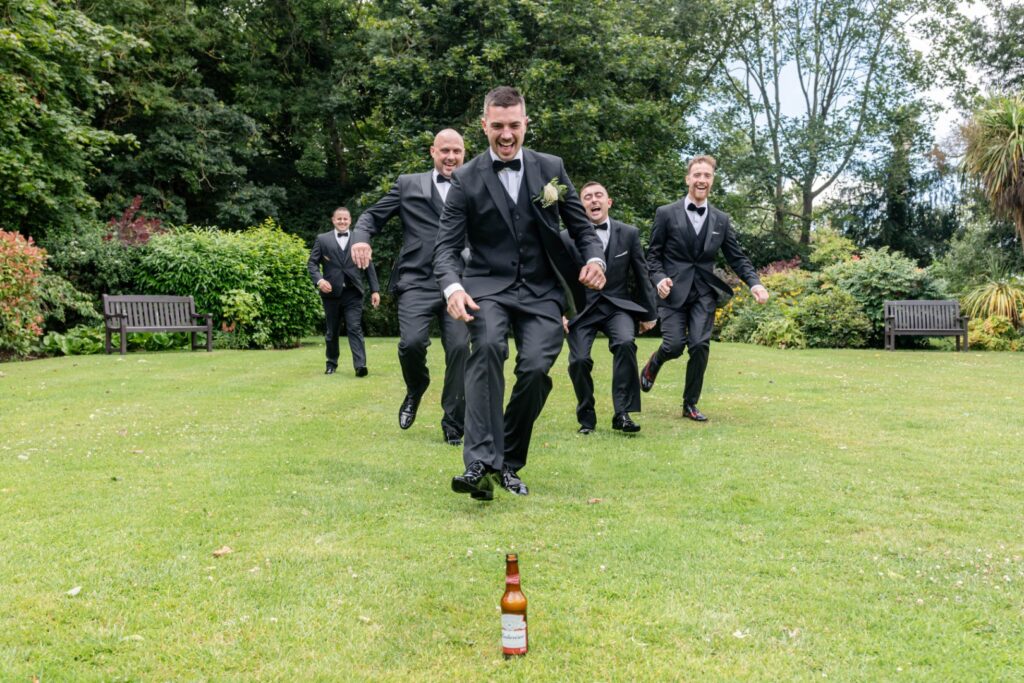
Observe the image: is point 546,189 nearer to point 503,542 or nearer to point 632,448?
point 503,542

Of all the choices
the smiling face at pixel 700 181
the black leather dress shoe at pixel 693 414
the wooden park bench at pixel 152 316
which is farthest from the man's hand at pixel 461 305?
the wooden park bench at pixel 152 316

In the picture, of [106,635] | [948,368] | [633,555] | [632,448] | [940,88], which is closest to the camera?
[106,635]

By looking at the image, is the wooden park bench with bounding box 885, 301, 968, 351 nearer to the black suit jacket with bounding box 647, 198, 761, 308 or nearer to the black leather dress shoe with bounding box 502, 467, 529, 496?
the black suit jacket with bounding box 647, 198, 761, 308

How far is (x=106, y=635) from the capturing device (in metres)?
3.28

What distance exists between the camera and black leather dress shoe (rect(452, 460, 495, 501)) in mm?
5059

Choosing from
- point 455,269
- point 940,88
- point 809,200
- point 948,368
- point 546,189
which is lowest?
point 948,368

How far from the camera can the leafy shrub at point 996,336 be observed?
21.1 metres

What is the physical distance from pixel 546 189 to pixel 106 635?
3.41 m

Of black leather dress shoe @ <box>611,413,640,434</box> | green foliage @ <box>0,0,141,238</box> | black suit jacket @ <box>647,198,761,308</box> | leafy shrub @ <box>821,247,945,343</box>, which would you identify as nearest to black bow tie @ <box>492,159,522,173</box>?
black leather dress shoe @ <box>611,413,640,434</box>

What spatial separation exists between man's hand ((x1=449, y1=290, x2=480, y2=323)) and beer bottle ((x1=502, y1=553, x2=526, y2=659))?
2.21 meters

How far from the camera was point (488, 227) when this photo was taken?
5.55 m

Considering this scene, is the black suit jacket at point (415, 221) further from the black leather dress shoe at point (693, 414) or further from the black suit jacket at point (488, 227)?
the black leather dress shoe at point (693, 414)

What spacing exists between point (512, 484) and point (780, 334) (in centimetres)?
1820

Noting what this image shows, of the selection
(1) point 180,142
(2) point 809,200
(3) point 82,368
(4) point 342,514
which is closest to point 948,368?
(4) point 342,514
